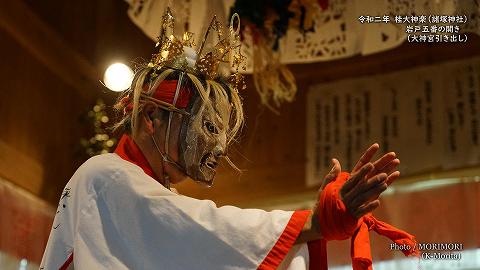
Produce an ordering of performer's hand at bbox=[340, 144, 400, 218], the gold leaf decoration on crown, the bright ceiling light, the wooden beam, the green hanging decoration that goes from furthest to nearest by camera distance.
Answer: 1. the green hanging decoration
2. the wooden beam
3. the bright ceiling light
4. the gold leaf decoration on crown
5. performer's hand at bbox=[340, 144, 400, 218]

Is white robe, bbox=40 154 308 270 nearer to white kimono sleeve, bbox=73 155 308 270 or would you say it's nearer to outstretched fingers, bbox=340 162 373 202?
white kimono sleeve, bbox=73 155 308 270

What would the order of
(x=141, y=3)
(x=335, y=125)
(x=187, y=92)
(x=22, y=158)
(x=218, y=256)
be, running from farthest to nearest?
(x=335, y=125) → (x=22, y=158) → (x=141, y=3) → (x=187, y=92) → (x=218, y=256)

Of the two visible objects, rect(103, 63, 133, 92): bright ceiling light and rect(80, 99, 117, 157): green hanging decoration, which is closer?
rect(103, 63, 133, 92): bright ceiling light

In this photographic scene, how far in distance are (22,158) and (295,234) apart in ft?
9.08

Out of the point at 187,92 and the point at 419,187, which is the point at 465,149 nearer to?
the point at 419,187

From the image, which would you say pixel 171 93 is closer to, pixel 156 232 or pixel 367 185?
pixel 156 232

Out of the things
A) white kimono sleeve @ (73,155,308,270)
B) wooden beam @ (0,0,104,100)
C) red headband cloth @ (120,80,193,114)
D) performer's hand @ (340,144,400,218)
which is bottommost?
white kimono sleeve @ (73,155,308,270)

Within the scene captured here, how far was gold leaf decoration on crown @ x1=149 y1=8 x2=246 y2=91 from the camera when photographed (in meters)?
2.19

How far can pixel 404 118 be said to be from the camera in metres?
4.45

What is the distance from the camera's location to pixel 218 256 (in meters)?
1.81

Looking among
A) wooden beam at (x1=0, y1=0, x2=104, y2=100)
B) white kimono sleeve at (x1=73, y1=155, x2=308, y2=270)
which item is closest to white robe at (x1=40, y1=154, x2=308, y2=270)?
white kimono sleeve at (x1=73, y1=155, x2=308, y2=270)

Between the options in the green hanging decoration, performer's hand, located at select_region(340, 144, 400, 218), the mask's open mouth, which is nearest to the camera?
performer's hand, located at select_region(340, 144, 400, 218)

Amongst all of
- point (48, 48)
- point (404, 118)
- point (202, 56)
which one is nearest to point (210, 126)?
point (202, 56)

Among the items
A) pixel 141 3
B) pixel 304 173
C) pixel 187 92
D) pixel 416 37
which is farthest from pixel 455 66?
pixel 187 92
